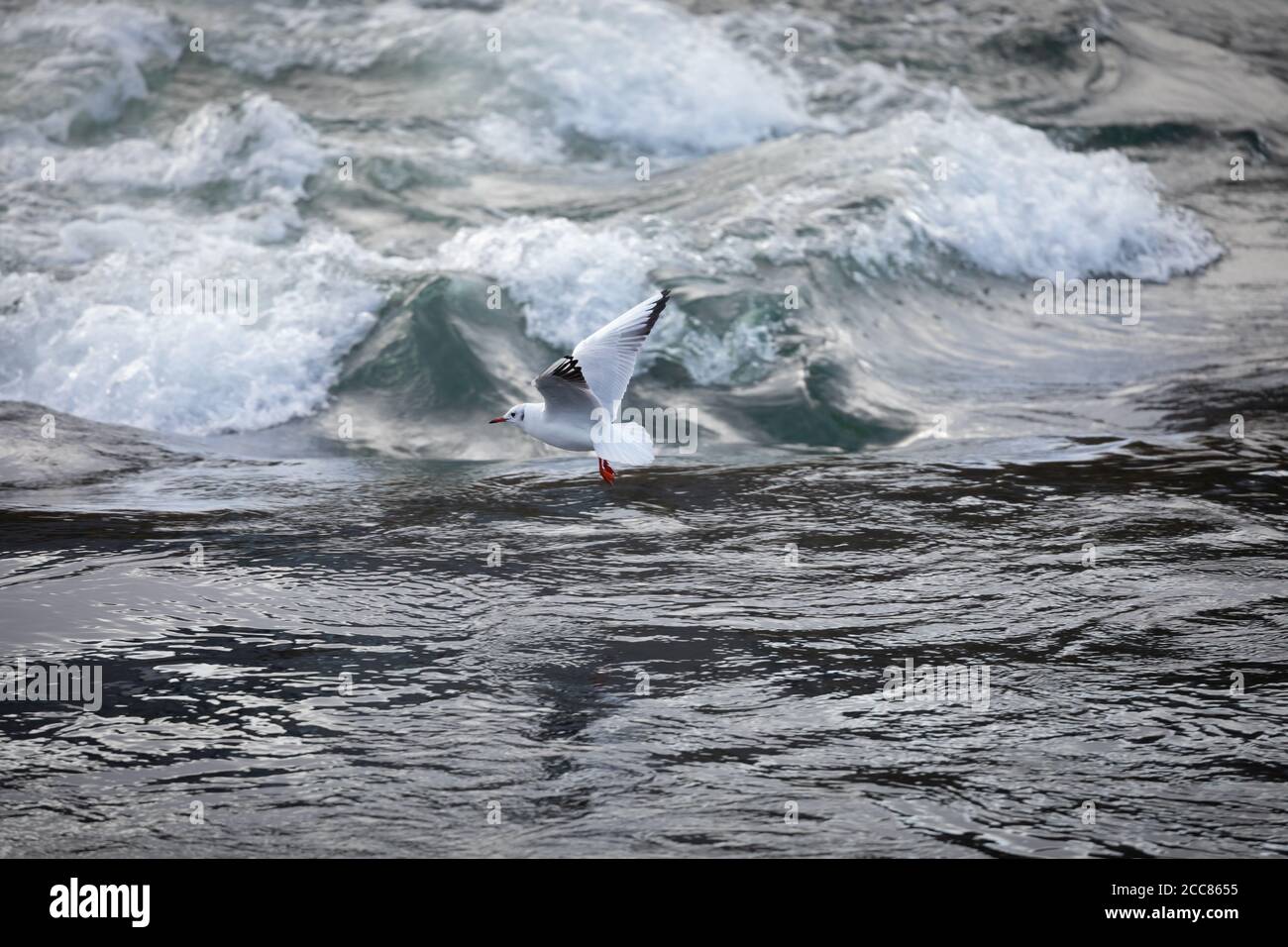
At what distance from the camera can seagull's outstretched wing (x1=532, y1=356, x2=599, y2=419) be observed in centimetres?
602

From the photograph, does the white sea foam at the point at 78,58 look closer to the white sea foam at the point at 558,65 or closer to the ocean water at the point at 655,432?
the ocean water at the point at 655,432

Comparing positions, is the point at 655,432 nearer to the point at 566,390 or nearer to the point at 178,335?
the point at 566,390

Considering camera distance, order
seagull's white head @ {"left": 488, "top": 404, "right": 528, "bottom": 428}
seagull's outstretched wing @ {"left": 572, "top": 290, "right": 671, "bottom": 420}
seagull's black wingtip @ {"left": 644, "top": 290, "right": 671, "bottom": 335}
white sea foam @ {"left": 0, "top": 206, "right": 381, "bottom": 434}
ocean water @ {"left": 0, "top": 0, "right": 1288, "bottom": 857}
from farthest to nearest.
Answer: white sea foam @ {"left": 0, "top": 206, "right": 381, "bottom": 434} → seagull's white head @ {"left": 488, "top": 404, "right": 528, "bottom": 428} → seagull's outstretched wing @ {"left": 572, "top": 290, "right": 671, "bottom": 420} → seagull's black wingtip @ {"left": 644, "top": 290, "right": 671, "bottom": 335} → ocean water @ {"left": 0, "top": 0, "right": 1288, "bottom": 857}

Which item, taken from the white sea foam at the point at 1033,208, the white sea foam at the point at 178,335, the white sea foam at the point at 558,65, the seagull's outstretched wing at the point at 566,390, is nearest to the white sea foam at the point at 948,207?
the white sea foam at the point at 1033,208

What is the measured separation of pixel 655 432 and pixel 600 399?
2.58 metres

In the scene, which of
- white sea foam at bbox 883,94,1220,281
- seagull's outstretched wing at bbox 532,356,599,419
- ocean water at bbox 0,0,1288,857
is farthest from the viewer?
white sea foam at bbox 883,94,1220,281

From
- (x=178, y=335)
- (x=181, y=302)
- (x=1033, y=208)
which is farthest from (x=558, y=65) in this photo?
(x=178, y=335)

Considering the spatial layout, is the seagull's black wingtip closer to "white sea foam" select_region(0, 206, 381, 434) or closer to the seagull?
the seagull

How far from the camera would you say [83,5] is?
15.3 meters

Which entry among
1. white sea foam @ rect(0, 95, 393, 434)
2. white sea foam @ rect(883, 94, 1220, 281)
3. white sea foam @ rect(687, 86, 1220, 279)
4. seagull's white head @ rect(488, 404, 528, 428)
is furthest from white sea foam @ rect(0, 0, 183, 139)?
seagull's white head @ rect(488, 404, 528, 428)

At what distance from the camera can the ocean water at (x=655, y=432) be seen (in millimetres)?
4449

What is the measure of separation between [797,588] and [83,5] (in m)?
12.5
